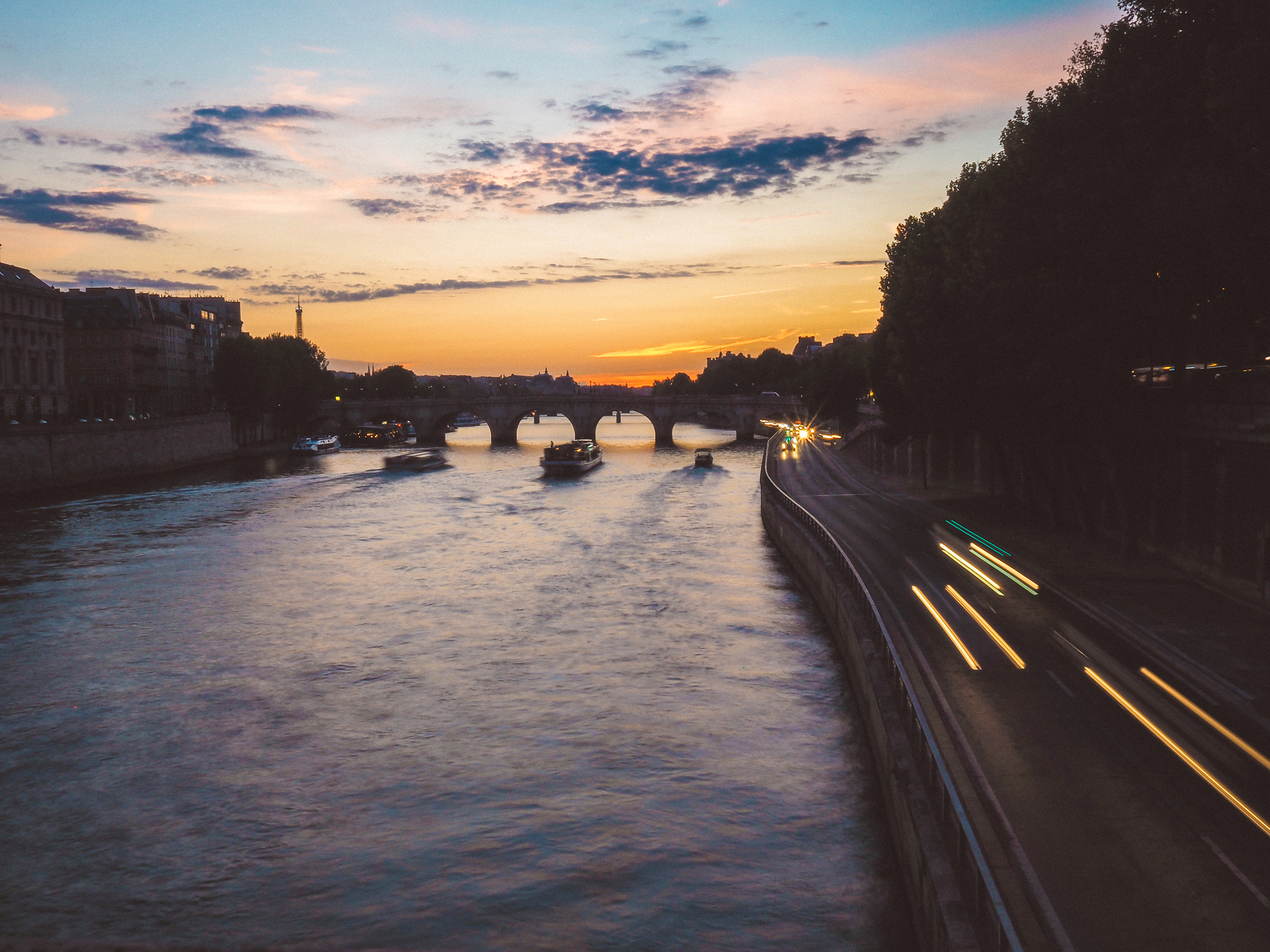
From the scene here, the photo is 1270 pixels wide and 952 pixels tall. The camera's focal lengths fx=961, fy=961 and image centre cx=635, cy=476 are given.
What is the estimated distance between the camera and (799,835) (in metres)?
17.4

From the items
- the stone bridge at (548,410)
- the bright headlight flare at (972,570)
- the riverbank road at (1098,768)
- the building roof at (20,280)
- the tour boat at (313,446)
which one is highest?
the building roof at (20,280)

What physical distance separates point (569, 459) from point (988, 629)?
246 feet

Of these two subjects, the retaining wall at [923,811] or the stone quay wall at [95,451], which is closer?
the retaining wall at [923,811]

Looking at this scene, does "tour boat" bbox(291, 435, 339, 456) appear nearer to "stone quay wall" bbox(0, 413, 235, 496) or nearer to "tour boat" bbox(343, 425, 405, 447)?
"tour boat" bbox(343, 425, 405, 447)

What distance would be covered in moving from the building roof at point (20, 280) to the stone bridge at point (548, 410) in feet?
183

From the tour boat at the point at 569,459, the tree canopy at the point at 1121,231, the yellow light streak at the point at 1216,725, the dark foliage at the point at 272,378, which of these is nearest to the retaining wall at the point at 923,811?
the yellow light streak at the point at 1216,725

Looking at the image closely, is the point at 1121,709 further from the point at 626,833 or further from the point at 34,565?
the point at 34,565

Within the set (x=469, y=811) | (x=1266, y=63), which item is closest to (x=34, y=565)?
(x=469, y=811)

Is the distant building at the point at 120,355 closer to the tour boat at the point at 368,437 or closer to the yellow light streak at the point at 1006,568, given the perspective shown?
the tour boat at the point at 368,437

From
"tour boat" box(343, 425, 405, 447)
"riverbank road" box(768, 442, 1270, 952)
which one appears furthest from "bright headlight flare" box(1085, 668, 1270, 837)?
"tour boat" box(343, 425, 405, 447)

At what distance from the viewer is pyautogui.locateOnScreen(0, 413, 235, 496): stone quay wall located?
68.9 meters

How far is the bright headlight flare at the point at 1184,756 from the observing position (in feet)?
44.0

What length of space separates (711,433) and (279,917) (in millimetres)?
175188

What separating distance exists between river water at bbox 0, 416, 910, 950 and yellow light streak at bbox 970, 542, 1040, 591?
20.9ft
